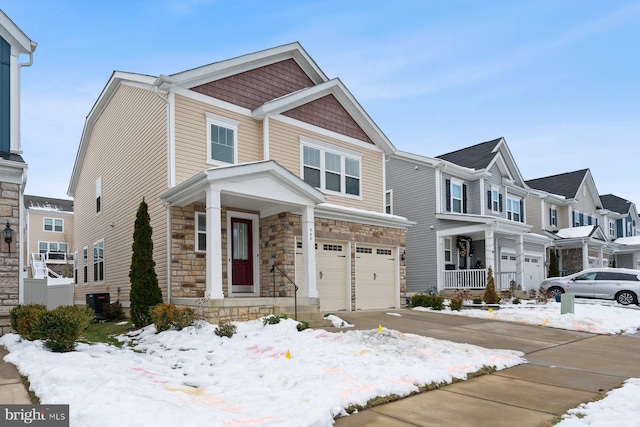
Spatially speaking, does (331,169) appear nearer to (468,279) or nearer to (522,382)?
(468,279)

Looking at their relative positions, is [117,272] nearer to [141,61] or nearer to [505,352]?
[141,61]

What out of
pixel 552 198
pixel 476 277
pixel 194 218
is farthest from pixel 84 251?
pixel 552 198

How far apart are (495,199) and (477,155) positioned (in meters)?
2.59

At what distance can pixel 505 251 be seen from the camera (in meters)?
24.8

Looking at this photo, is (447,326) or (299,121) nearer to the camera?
(447,326)

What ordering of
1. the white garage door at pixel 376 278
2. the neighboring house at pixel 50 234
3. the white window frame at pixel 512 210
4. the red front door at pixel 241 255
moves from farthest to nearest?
the neighboring house at pixel 50 234 → the white window frame at pixel 512 210 → the white garage door at pixel 376 278 → the red front door at pixel 241 255

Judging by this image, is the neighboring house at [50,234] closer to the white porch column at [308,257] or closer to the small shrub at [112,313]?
the small shrub at [112,313]

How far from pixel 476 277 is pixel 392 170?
6.75 m

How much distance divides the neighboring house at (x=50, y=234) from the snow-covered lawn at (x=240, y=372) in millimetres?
27711

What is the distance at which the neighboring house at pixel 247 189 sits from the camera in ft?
39.6

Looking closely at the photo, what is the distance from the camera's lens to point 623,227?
38.9 metres

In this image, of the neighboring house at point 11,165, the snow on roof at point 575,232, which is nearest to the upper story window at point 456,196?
the snow on roof at point 575,232

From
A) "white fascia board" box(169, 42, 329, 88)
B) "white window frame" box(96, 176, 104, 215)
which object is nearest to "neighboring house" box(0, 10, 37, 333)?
"white fascia board" box(169, 42, 329, 88)

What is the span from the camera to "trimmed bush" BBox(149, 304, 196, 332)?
396 inches
